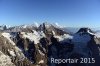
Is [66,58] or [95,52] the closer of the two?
[66,58]

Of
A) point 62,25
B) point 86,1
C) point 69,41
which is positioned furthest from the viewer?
point 69,41

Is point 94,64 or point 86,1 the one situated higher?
point 86,1

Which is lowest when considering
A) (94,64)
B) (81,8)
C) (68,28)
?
(94,64)

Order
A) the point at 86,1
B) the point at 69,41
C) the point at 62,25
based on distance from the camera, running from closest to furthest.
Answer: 1. the point at 86,1
2. the point at 62,25
3. the point at 69,41

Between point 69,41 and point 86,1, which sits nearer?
point 86,1

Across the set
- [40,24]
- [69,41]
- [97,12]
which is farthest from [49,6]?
[69,41]

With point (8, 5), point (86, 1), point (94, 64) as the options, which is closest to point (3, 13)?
point (8, 5)

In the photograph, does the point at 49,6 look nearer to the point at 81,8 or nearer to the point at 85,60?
the point at 81,8

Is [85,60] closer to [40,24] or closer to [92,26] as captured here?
[92,26]

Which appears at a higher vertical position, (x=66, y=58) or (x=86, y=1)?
(x=86, y=1)
